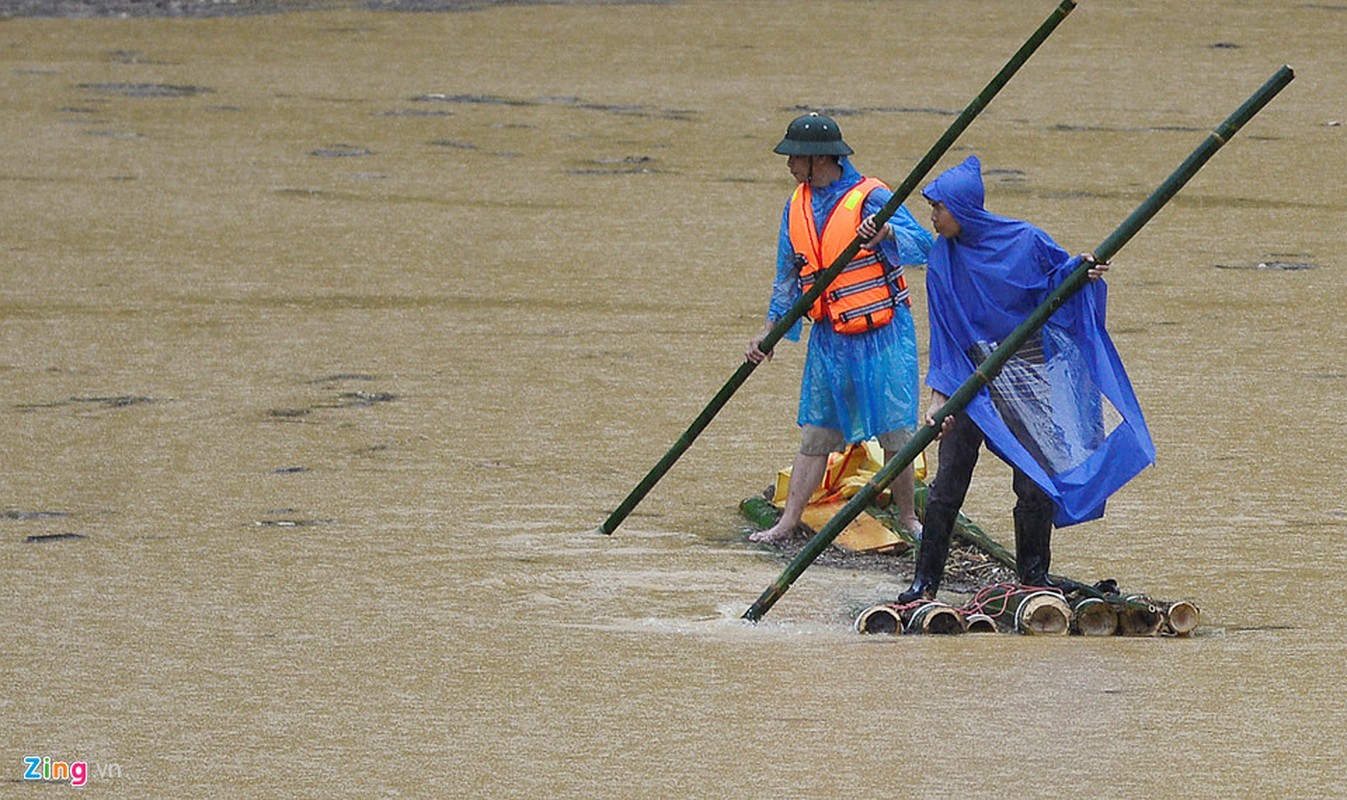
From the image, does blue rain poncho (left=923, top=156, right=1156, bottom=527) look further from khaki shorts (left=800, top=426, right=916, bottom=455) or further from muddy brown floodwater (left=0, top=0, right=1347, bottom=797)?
khaki shorts (left=800, top=426, right=916, bottom=455)

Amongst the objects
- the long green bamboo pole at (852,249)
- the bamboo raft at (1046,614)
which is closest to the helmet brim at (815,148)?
the long green bamboo pole at (852,249)

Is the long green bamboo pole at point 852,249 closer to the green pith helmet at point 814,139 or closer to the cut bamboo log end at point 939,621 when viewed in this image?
the green pith helmet at point 814,139

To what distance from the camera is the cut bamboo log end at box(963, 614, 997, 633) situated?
227 inches

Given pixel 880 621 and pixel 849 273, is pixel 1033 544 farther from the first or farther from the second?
pixel 849 273

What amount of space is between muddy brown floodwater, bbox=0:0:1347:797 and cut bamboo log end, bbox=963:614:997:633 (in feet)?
0.33

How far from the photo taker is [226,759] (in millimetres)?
4641

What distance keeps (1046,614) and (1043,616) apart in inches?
0.4

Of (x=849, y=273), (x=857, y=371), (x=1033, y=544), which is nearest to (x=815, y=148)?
(x=849, y=273)

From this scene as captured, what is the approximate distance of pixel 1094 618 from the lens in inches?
225

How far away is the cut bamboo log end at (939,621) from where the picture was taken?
574 cm

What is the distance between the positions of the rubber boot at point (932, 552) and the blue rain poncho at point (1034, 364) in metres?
0.26

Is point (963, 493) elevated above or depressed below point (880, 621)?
above

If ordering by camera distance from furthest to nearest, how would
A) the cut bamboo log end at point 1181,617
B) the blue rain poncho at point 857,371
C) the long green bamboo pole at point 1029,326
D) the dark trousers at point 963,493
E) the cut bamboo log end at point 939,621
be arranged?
the blue rain poncho at point 857,371, the dark trousers at point 963,493, the cut bamboo log end at point 939,621, the cut bamboo log end at point 1181,617, the long green bamboo pole at point 1029,326

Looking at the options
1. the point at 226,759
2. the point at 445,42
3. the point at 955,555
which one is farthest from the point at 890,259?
the point at 445,42
